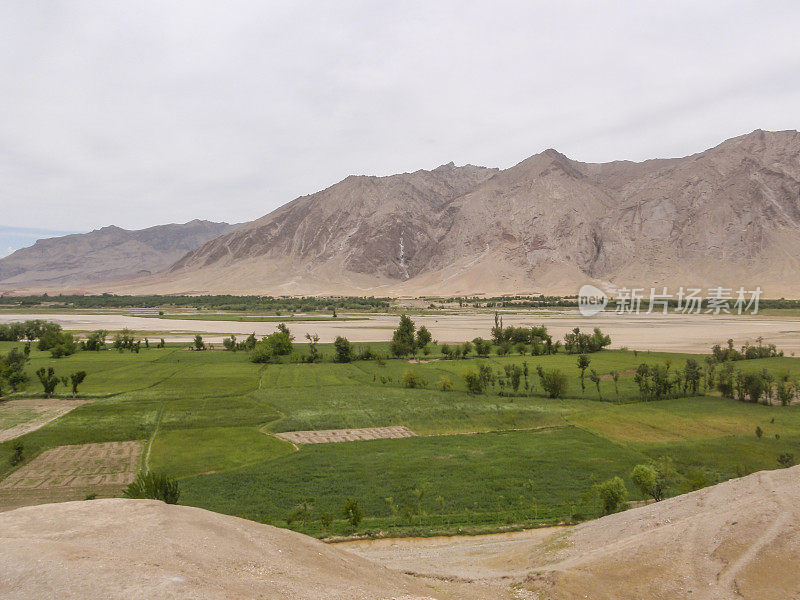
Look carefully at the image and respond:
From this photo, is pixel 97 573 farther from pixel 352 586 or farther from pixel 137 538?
pixel 352 586

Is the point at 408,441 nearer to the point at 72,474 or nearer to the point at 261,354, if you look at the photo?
the point at 72,474

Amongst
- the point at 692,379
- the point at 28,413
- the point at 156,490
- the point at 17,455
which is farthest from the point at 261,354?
the point at 692,379

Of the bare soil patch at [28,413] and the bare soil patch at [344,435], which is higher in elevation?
the bare soil patch at [28,413]

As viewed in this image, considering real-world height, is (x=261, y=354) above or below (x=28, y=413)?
above

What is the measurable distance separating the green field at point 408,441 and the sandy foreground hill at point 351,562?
9125 millimetres

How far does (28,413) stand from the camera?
4556 centimetres

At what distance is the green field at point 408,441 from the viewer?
26.9m

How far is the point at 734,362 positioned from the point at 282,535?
76.4 meters

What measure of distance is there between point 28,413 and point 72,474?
20.2m

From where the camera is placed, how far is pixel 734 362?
70.1 metres

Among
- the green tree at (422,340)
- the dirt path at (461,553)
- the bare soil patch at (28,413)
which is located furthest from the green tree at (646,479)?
the green tree at (422,340)

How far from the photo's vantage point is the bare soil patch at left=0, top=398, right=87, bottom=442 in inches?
1576

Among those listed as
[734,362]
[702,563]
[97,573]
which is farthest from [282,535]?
[734,362]

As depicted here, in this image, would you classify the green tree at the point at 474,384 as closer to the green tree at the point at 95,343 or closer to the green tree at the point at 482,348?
the green tree at the point at 482,348
